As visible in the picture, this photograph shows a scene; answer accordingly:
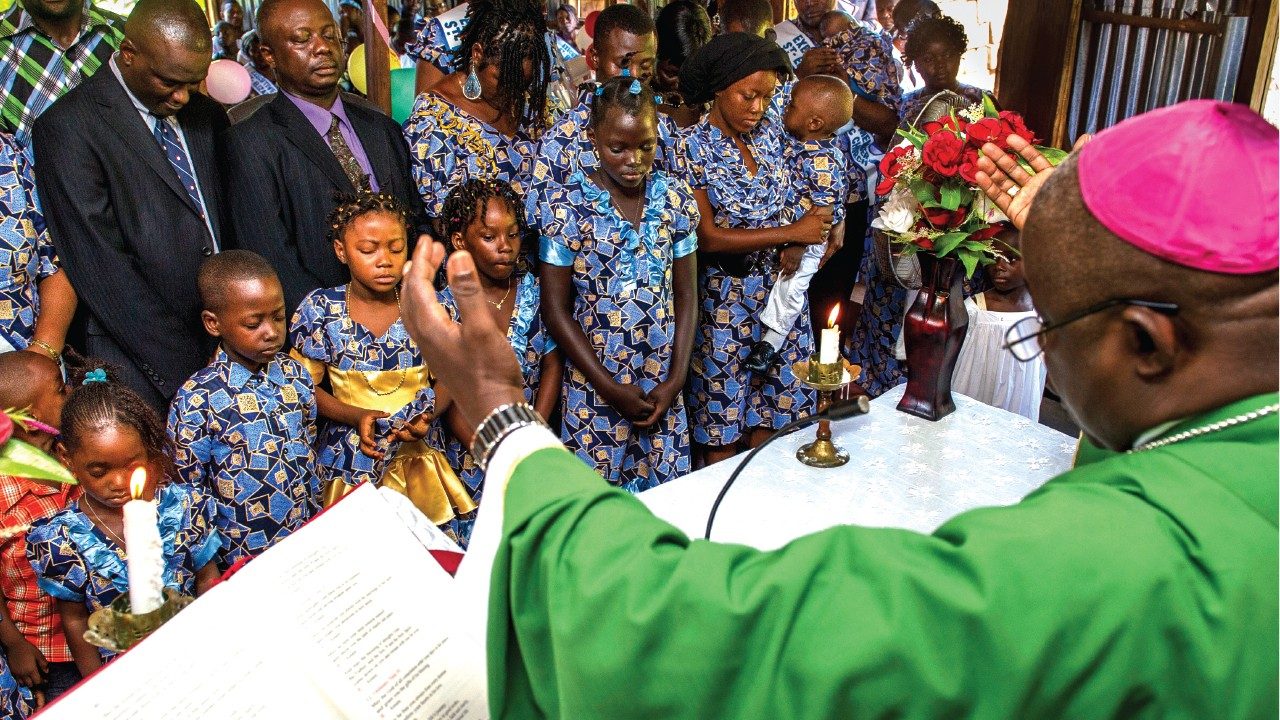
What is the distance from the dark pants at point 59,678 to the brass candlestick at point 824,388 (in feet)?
6.75

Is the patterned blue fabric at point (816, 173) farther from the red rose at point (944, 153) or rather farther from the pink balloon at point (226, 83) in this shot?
the pink balloon at point (226, 83)

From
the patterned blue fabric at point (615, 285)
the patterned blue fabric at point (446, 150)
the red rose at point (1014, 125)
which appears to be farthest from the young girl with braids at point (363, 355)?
the red rose at point (1014, 125)

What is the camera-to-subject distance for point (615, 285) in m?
Answer: 3.46

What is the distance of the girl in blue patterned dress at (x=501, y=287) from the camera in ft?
10.8

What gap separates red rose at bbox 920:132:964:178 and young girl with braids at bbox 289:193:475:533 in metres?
1.66

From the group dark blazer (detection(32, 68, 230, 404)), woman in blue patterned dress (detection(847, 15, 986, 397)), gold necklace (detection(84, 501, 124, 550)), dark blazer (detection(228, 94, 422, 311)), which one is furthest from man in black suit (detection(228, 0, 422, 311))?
woman in blue patterned dress (detection(847, 15, 986, 397))

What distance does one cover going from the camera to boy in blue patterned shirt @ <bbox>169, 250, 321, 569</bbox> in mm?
2705

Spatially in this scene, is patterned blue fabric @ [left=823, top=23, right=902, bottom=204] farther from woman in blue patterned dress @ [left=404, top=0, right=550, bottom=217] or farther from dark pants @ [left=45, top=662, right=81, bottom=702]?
dark pants @ [left=45, top=662, right=81, bottom=702]

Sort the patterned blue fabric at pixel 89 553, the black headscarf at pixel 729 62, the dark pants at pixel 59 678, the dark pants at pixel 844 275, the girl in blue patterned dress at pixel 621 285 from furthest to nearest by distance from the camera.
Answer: the dark pants at pixel 844 275, the black headscarf at pixel 729 62, the girl in blue patterned dress at pixel 621 285, the dark pants at pixel 59 678, the patterned blue fabric at pixel 89 553

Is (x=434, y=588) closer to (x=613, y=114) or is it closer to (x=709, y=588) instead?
(x=709, y=588)

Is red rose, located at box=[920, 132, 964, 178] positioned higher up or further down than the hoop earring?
further down

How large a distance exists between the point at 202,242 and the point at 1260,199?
2995 mm

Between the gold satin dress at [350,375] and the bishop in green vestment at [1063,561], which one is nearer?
the bishop in green vestment at [1063,561]

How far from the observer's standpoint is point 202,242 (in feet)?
10.3
